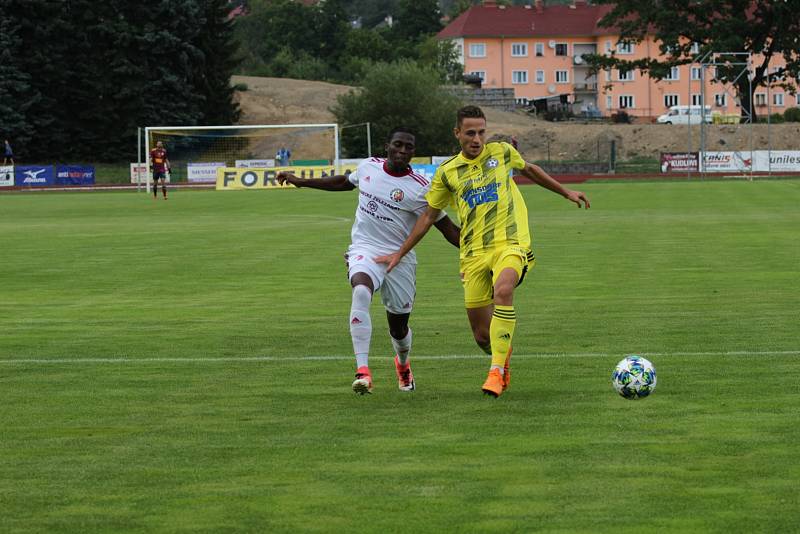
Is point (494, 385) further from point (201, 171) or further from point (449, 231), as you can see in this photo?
point (201, 171)

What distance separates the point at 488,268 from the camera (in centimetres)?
967

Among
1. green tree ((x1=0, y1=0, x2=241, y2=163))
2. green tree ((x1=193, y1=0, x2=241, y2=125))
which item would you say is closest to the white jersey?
green tree ((x1=0, y1=0, x2=241, y2=163))

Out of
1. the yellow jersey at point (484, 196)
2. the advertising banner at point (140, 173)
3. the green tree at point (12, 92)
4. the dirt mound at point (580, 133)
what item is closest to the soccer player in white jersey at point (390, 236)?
the yellow jersey at point (484, 196)

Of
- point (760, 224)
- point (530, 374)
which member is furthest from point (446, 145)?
point (530, 374)

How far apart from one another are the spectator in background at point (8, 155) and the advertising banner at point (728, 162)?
35902 millimetres

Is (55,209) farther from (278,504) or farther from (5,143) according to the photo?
(278,504)

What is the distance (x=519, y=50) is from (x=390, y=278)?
14182 centimetres

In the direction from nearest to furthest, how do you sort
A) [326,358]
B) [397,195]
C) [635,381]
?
[635,381]
[397,195]
[326,358]

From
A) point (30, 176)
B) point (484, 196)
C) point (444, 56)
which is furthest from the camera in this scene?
point (444, 56)

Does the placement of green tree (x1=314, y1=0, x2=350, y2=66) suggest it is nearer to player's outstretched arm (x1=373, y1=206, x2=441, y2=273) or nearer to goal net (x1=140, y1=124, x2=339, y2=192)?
goal net (x1=140, y1=124, x2=339, y2=192)

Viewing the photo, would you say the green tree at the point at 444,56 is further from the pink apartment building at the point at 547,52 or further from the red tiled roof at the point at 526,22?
the red tiled roof at the point at 526,22

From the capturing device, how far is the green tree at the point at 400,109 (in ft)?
273

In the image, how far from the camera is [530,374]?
10383mm

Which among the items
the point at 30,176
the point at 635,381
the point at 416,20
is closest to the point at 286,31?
the point at 416,20
